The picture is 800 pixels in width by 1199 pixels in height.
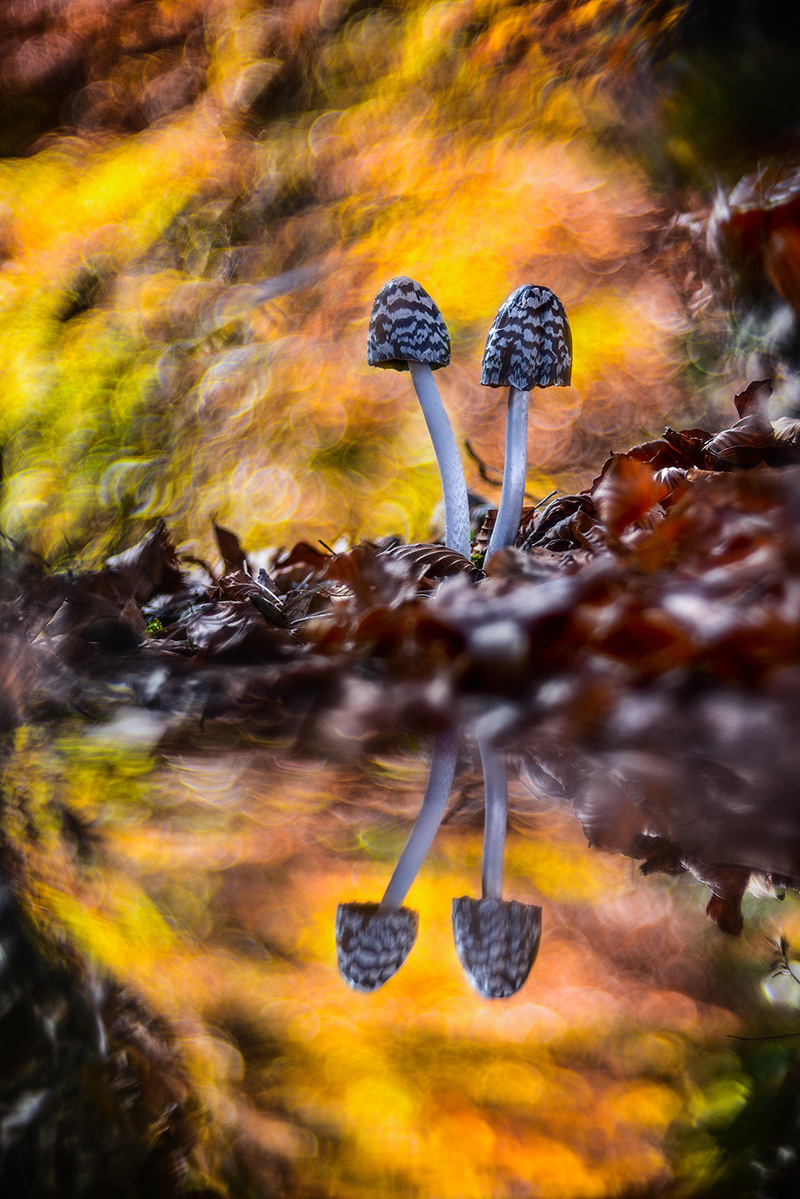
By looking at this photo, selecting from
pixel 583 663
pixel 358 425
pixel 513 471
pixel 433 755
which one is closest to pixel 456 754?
pixel 433 755

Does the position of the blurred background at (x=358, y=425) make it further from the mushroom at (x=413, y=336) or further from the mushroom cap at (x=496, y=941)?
the mushroom at (x=413, y=336)

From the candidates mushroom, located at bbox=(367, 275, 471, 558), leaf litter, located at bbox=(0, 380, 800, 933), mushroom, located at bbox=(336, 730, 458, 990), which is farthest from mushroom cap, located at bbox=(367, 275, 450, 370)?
mushroom, located at bbox=(336, 730, 458, 990)

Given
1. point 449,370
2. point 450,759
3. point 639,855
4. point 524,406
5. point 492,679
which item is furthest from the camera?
point 449,370

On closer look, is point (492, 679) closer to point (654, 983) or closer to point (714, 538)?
point (714, 538)

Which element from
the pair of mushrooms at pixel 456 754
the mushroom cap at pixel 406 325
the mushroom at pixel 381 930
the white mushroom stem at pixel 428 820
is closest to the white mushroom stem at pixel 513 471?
the pair of mushrooms at pixel 456 754

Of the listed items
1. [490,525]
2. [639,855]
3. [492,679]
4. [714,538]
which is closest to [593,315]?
[490,525]

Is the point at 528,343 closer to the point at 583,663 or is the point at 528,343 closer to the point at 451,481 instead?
the point at 451,481

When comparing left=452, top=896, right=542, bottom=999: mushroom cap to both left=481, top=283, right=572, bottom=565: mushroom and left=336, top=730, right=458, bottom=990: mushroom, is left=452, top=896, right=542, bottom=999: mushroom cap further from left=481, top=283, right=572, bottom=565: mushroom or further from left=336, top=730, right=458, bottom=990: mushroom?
left=481, top=283, right=572, bottom=565: mushroom
